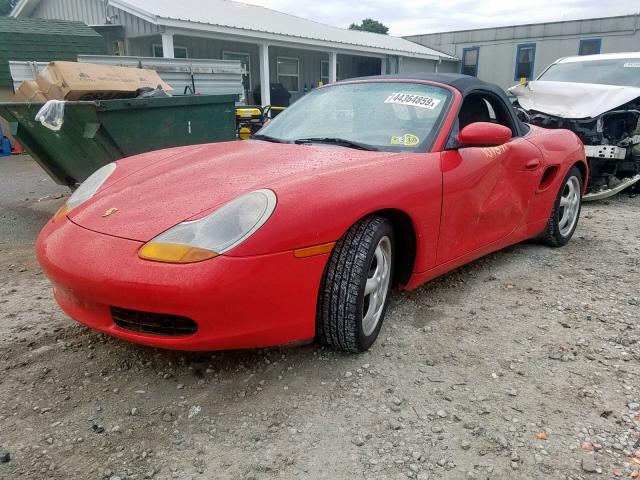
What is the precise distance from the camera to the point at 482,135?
287 centimetres

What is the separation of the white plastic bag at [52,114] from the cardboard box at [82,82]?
31.0 inches

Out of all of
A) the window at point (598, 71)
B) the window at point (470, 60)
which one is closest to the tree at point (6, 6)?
the window at point (470, 60)

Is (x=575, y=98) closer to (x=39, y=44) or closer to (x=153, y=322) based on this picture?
(x=153, y=322)

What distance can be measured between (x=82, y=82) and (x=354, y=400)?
5041 mm

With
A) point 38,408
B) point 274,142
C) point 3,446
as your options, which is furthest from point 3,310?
point 274,142

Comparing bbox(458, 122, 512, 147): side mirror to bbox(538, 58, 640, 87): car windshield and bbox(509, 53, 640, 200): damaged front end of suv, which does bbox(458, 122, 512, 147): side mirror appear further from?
bbox(538, 58, 640, 87): car windshield

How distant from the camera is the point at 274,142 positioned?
128 inches

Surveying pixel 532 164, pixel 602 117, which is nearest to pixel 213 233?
pixel 532 164

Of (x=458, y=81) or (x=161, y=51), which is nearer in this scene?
(x=458, y=81)

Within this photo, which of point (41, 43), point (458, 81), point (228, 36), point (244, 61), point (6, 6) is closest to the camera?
point (458, 81)

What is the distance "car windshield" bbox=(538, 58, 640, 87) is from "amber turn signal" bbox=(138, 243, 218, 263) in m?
7.28

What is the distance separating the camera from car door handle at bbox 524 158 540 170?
3557mm

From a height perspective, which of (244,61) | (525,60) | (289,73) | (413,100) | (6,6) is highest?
(6,6)

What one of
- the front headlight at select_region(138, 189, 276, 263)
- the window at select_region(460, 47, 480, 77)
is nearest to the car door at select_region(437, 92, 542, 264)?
the front headlight at select_region(138, 189, 276, 263)
